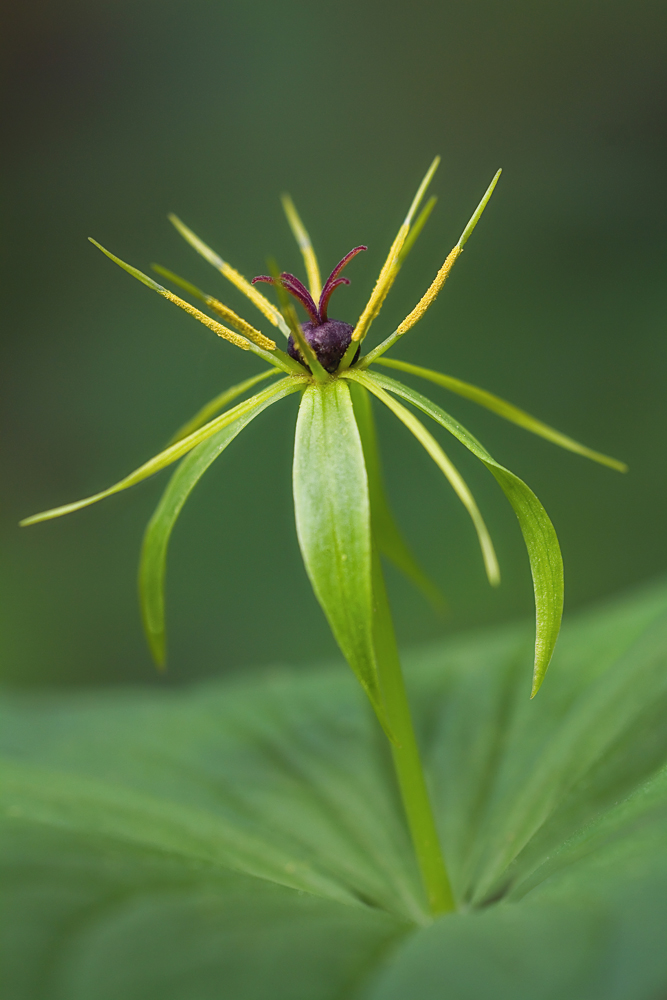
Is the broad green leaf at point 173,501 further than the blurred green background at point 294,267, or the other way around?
the blurred green background at point 294,267

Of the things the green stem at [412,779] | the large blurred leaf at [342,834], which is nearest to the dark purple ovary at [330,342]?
the green stem at [412,779]

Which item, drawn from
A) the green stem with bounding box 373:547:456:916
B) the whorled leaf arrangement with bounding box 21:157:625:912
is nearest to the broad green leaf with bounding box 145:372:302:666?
the whorled leaf arrangement with bounding box 21:157:625:912

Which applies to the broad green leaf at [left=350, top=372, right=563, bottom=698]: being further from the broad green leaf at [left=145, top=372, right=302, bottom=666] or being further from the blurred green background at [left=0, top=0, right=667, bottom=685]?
the blurred green background at [left=0, top=0, right=667, bottom=685]

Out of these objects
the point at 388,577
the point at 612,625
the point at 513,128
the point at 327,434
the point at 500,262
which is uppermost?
the point at 513,128

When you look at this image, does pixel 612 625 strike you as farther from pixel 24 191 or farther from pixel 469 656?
pixel 24 191

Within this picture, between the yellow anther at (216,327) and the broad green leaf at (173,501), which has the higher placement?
the yellow anther at (216,327)

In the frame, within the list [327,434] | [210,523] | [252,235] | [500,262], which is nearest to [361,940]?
[327,434]

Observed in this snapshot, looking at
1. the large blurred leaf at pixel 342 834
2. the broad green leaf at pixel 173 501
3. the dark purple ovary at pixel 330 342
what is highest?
the dark purple ovary at pixel 330 342

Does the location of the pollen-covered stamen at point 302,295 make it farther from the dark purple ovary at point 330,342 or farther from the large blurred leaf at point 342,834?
the large blurred leaf at point 342,834
